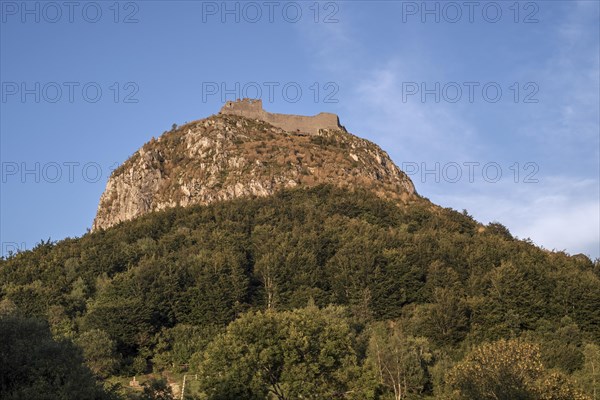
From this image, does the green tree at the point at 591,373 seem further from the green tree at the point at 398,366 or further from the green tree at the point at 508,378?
the green tree at the point at 398,366

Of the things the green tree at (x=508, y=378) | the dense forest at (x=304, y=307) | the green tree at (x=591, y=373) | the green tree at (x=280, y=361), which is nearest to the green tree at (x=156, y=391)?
the dense forest at (x=304, y=307)

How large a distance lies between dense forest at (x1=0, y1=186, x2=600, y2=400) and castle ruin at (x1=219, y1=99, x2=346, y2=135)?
88.9 ft

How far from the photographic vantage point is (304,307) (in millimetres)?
72062

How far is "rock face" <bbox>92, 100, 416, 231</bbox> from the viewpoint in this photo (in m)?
116

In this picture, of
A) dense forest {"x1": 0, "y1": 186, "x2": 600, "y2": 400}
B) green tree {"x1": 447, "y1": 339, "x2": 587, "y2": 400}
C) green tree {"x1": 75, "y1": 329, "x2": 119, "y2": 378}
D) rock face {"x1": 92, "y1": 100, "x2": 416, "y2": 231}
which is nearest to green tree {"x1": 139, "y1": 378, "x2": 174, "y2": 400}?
dense forest {"x1": 0, "y1": 186, "x2": 600, "y2": 400}

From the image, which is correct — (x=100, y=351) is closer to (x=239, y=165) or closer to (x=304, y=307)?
(x=304, y=307)

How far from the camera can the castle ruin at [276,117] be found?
13588 cm

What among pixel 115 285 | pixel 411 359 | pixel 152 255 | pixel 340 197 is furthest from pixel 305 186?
pixel 411 359

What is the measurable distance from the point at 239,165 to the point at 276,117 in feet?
72.4

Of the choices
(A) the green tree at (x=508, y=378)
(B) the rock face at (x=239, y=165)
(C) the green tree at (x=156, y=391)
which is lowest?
(C) the green tree at (x=156, y=391)

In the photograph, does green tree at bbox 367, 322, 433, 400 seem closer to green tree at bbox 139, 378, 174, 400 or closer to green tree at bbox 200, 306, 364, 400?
green tree at bbox 200, 306, 364, 400

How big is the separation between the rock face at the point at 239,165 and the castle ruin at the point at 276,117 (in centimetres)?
18

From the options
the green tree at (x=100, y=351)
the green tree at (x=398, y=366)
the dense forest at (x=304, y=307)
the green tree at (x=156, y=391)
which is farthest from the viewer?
the green tree at (x=100, y=351)

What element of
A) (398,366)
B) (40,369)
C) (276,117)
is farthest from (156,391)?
(276,117)
